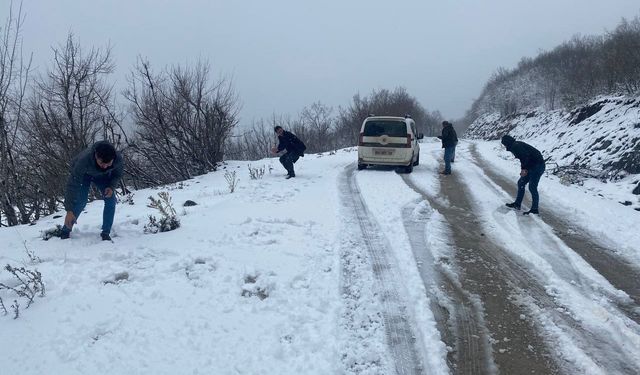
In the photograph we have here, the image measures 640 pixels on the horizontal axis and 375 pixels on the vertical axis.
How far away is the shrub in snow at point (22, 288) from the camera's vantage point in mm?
3971

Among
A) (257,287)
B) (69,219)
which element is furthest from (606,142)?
(69,219)

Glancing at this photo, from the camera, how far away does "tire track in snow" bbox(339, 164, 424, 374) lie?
360 centimetres

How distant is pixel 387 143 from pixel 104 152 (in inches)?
377

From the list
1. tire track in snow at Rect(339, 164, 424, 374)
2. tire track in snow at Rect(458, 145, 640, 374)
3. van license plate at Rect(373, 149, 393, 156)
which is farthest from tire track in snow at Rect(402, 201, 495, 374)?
van license plate at Rect(373, 149, 393, 156)

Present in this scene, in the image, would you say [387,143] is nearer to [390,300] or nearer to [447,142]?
[447,142]

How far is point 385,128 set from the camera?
45.8 ft

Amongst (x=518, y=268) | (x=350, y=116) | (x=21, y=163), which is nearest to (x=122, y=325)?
(x=518, y=268)

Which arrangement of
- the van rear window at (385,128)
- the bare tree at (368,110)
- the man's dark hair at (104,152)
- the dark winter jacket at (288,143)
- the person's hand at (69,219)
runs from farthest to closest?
the bare tree at (368,110)
the van rear window at (385,128)
the dark winter jacket at (288,143)
the person's hand at (69,219)
the man's dark hair at (104,152)

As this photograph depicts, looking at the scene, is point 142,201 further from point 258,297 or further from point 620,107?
point 620,107

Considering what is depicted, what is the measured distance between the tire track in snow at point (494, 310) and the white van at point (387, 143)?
664 centimetres

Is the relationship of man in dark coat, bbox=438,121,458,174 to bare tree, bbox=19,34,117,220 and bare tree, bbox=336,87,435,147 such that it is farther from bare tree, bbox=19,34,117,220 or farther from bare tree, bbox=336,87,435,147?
bare tree, bbox=336,87,435,147

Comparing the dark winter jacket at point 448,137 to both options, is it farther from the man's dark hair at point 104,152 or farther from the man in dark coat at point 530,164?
the man's dark hair at point 104,152

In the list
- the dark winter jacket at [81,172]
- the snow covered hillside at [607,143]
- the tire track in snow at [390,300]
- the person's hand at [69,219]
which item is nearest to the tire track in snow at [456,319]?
the tire track in snow at [390,300]

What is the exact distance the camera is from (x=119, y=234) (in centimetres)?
628
